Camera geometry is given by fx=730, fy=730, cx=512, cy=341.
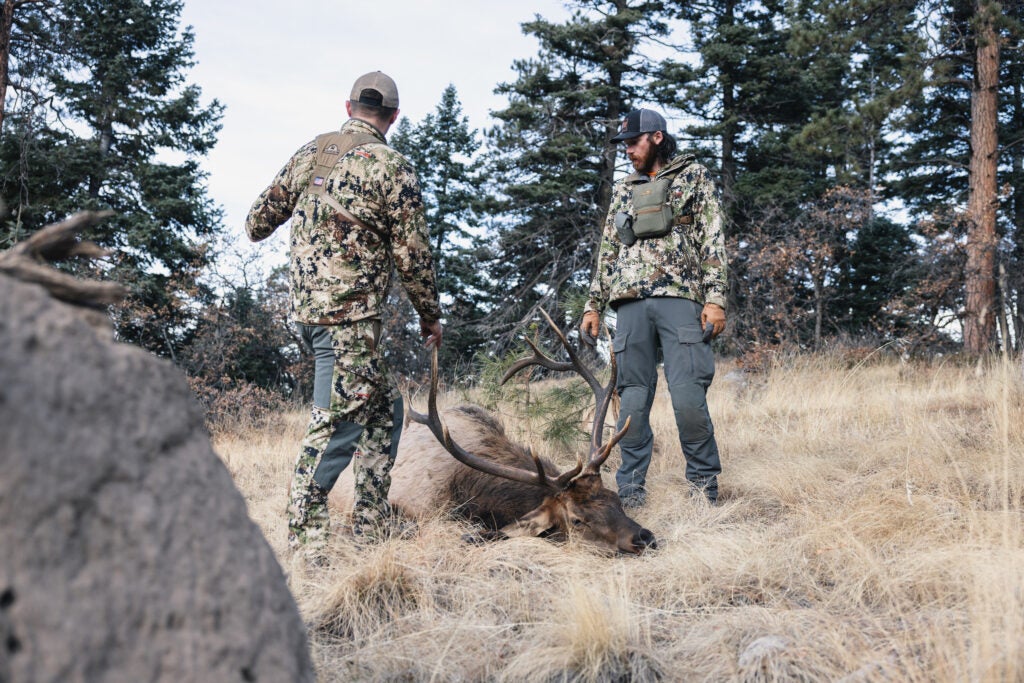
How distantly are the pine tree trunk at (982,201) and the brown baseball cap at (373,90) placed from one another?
11017 millimetres

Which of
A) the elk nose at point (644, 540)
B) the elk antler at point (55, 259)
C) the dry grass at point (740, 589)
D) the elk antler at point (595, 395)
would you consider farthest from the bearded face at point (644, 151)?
the elk antler at point (55, 259)

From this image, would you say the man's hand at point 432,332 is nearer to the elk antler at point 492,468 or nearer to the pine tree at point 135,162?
the elk antler at point 492,468

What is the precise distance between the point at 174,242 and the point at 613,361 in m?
13.6

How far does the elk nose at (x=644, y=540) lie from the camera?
3.58m

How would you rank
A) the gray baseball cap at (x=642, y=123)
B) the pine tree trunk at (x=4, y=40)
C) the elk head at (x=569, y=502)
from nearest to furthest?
the elk head at (x=569, y=502)
the gray baseball cap at (x=642, y=123)
the pine tree trunk at (x=4, y=40)

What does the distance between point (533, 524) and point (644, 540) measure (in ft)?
2.07

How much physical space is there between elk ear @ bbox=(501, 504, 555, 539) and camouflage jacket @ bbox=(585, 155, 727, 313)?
150 cm

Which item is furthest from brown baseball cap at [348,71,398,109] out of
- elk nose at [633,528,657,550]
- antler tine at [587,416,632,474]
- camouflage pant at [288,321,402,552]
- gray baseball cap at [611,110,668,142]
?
elk nose at [633,528,657,550]

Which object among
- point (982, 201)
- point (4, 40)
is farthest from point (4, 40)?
point (982, 201)

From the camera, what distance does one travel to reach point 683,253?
4.64 meters

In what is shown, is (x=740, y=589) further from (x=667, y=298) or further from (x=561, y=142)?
(x=561, y=142)

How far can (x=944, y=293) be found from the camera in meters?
12.7

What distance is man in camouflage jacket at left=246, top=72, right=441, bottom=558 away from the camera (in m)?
3.46

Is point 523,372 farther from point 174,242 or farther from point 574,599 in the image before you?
point 174,242
